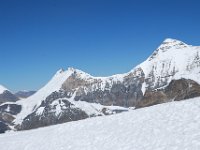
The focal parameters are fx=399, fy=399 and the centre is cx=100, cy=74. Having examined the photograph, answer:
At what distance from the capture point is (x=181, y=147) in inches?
823

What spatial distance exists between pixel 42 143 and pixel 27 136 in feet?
11.6

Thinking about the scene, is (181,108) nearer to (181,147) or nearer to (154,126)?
(154,126)

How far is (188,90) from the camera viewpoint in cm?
18688

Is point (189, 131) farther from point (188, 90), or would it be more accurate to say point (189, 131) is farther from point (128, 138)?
point (188, 90)

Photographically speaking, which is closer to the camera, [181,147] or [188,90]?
[181,147]

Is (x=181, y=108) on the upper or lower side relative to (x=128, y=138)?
upper

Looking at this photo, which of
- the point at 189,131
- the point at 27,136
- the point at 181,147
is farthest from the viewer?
the point at 27,136

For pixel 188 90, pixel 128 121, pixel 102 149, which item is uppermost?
pixel 188 90

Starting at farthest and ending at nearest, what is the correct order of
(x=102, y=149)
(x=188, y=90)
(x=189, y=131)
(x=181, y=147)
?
(x=188, y=90), (x=102, y=149), (x=189, y=131), (x=181, y=147)

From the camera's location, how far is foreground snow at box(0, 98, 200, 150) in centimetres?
2286

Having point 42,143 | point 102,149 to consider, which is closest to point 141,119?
point 102,149

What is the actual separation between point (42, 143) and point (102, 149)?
21.5 ft

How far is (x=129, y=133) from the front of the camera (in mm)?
26312

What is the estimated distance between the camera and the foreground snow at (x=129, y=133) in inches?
900
